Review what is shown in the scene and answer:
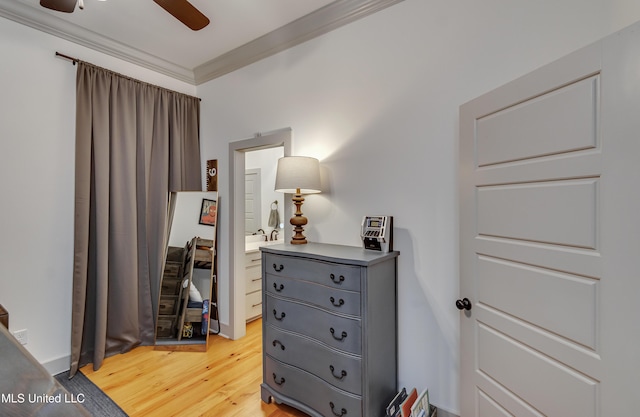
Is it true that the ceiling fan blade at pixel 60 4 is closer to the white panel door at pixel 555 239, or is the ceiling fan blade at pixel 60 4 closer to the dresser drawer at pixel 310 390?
the white panel door at pixel 555 239

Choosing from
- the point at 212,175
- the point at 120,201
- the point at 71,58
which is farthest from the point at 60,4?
the point at 212,175

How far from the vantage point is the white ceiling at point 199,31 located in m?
2.09

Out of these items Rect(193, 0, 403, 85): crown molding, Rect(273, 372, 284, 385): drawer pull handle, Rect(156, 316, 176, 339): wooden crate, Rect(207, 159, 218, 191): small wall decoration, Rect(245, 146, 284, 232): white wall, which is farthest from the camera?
Rect(245, 146, 284, 232): white wall

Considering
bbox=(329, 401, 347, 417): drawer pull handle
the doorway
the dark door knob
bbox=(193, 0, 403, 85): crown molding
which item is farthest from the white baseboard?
the dark door knob

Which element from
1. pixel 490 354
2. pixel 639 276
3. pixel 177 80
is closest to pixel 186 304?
pixel 177 80

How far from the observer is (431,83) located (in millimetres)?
1780

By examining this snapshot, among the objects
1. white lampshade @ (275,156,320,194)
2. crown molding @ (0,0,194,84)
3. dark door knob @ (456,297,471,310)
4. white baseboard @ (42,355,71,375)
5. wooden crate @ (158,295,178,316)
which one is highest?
crown molding @ (0,0,194,84)

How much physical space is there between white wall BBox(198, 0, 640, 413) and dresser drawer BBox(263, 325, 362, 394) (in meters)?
0.47

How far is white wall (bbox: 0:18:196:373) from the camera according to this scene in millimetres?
2102

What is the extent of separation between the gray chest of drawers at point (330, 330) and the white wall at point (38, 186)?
5.82ft

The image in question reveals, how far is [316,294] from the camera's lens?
68.9 inches

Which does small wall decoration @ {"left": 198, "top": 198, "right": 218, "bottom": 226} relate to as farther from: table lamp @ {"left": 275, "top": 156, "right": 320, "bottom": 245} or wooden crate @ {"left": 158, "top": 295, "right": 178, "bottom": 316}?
table lamp @ {"left": 275, "top": 156, "right": 320, "bottom": 245}

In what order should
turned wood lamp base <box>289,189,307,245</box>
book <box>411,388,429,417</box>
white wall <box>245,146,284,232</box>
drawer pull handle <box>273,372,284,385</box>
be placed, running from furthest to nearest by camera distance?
white wall <box>245,146,284,232</box> → turned wood lamp base <box>289,189,307,245</box> → drawer pull handle <box>273,372,284,385</box> → book <box>411,388,429,417</box>

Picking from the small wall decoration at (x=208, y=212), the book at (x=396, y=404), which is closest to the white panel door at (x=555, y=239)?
the book at (x=396, y=404)
